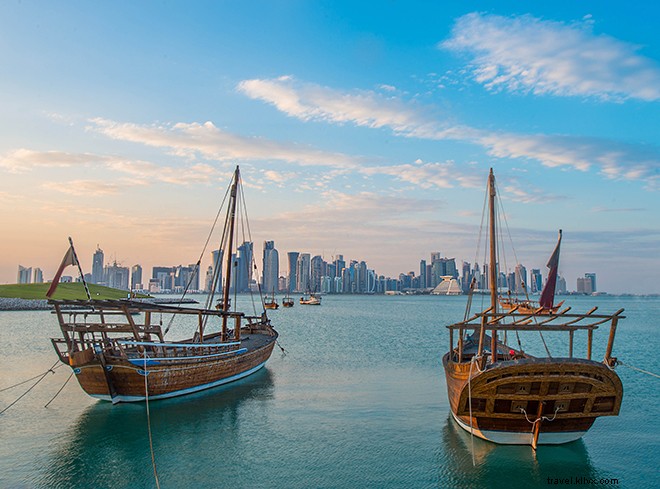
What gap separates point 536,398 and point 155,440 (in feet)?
45.5

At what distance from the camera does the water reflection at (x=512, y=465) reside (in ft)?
49.2

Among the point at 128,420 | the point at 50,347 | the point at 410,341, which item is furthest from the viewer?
the point at 410,341

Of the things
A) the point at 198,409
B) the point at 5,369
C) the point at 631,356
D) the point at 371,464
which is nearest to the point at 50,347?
the point at 5,369

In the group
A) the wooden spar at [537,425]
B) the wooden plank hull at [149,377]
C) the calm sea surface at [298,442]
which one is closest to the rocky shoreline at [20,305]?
the calm sea surface at [298,442]

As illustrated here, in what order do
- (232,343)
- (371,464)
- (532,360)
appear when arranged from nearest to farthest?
Answer: (532,360) → (371,464) → (232,343)

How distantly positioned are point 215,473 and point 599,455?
13.4 meters

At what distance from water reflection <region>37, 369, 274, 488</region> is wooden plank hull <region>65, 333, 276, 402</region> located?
59 cm

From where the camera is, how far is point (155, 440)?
60.2ft

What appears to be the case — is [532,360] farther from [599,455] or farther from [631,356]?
[631,356]

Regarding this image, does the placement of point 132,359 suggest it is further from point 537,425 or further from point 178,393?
point 537,425

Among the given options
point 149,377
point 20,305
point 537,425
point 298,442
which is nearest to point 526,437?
point 537,425

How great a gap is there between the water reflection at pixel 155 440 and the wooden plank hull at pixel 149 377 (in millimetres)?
593

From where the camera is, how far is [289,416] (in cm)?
2220

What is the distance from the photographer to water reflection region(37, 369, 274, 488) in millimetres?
15188
